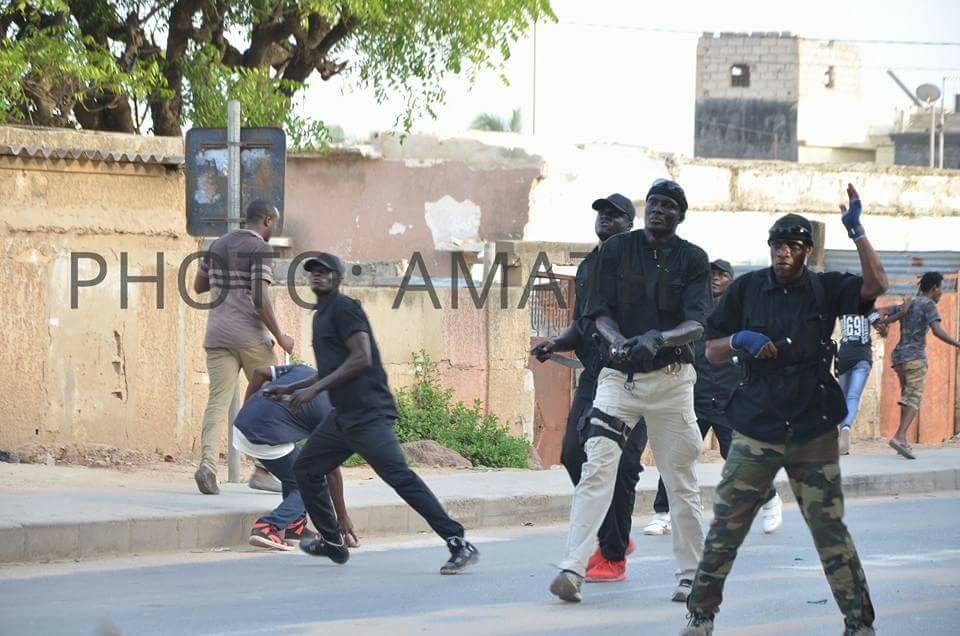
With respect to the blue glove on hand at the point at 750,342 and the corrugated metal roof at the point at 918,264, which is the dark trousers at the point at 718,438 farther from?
the corrugated metal roof at the point at 918,264

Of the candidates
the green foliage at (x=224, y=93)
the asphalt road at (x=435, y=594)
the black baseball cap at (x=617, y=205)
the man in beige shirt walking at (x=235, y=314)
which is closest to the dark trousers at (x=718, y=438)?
the asphalt road at (x=435, y=594)

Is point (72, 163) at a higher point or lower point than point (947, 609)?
higher

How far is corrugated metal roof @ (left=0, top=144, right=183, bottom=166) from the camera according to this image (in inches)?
464

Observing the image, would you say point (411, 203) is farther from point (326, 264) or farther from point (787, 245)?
point (787, 245)

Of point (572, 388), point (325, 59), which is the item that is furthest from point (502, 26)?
point (572, 388)

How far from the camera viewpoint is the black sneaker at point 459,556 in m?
8.03

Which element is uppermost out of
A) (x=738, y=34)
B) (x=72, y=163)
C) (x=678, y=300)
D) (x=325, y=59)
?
(x=738, y=34)

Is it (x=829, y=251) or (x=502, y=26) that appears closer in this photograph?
(x=502, y=26)

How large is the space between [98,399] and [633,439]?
19.3 ft

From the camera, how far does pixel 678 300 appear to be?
276 inches

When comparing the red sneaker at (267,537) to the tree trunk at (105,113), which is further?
the tree trunk at (105,113)

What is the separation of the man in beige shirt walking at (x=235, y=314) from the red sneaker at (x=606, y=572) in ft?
9.92

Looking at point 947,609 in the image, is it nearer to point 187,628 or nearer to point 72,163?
point 187,628

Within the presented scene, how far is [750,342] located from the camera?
19.6 ft
